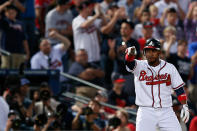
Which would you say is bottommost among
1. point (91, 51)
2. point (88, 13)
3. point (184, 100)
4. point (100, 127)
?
point (100, 127)

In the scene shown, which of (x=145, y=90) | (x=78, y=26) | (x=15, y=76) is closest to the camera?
(x=145, y=90)

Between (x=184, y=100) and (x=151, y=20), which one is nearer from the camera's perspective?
(x=184, y=100)

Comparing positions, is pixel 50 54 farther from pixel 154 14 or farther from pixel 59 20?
pixel 154 14

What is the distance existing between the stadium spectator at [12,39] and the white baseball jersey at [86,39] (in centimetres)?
114

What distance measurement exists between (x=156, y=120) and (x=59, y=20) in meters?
5.34

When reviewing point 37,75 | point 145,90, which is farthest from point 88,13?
point 145,90

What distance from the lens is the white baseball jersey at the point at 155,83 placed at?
23.6 ft

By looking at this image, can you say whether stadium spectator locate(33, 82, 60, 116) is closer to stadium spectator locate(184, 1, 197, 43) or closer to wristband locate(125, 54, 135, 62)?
wristband locate(125, 54, 135, 62)

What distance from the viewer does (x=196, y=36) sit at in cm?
1242

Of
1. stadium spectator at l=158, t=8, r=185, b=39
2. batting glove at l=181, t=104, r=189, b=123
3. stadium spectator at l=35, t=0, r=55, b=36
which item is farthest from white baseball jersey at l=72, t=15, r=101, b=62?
batting glove at l=181, t=104, r=189, b=123

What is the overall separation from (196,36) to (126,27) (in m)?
2.45

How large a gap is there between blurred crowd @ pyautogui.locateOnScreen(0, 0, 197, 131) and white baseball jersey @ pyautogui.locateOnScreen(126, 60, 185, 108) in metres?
1.95

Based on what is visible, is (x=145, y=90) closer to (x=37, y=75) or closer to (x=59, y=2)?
(x=37, y=75)

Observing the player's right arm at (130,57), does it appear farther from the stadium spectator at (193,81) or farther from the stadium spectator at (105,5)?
the stadium spectator at (105,5)
